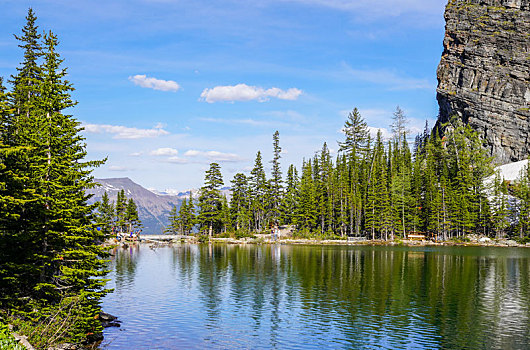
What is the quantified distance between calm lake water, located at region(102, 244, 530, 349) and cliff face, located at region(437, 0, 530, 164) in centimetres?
9108

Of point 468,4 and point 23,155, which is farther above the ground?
point 468,4

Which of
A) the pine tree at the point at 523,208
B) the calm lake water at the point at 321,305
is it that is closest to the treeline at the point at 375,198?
the pine tree at the point at 523,208

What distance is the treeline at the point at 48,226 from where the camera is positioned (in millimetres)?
24062

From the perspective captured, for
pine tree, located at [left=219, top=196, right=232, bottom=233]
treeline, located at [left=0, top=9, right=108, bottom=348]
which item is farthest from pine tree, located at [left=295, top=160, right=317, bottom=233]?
treeline, located at [left=0, top=9, right=108, bottom=348]

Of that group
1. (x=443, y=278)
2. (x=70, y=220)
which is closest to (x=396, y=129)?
(x=443, y=278)

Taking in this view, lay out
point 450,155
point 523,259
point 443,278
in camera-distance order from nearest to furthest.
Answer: point 443,278 → point 523,259 → point 450,155

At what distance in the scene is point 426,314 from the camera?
35094mm

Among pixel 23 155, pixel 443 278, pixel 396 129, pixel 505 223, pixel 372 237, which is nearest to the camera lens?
pixel 23 155

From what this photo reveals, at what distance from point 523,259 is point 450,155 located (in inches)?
2650

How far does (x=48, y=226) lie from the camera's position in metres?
25.4

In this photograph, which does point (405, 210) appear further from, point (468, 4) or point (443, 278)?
point (468, 4)

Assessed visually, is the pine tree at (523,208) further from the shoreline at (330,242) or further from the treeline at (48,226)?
the treeline at (48,226)

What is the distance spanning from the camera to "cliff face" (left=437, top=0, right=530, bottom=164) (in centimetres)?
14238

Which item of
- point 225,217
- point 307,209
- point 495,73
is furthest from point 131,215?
point 495,73
